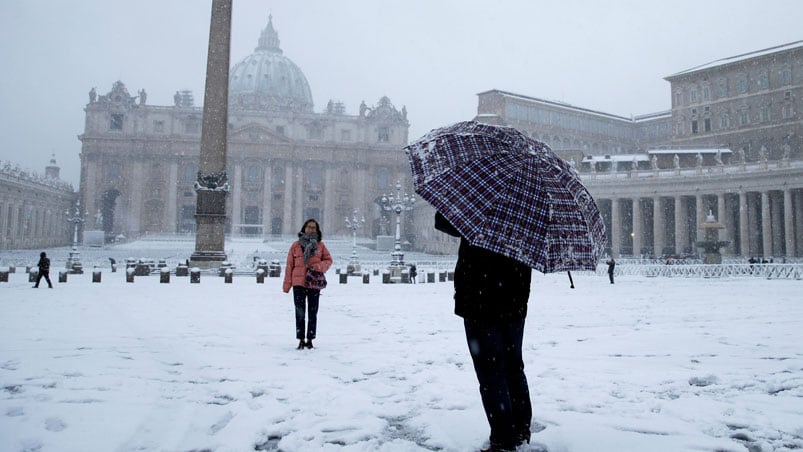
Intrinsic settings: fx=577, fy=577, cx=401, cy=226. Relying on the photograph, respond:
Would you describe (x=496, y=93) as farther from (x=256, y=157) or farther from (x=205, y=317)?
(x=205, y=317)

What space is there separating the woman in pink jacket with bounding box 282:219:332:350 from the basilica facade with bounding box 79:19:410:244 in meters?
65.5

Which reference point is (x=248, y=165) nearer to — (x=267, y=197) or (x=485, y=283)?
(x=267, y=197)

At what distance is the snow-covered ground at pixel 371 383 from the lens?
12.9 feet

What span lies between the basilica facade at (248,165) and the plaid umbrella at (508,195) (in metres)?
69.2

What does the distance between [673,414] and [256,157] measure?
78043 mm

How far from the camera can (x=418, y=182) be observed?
3619 mm

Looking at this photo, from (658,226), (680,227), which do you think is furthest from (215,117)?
(680,227)

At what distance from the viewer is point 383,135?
284 ft

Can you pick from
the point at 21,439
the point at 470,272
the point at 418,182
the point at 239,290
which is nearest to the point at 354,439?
the point at 470,272

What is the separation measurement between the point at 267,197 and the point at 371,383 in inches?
3001

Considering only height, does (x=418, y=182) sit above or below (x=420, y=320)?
above

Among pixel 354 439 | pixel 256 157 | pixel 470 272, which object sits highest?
pixel 256 157

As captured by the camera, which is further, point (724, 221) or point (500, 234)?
point (724, 221)

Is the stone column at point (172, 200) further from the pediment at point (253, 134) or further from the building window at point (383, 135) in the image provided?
the building window at point (383, 135)
